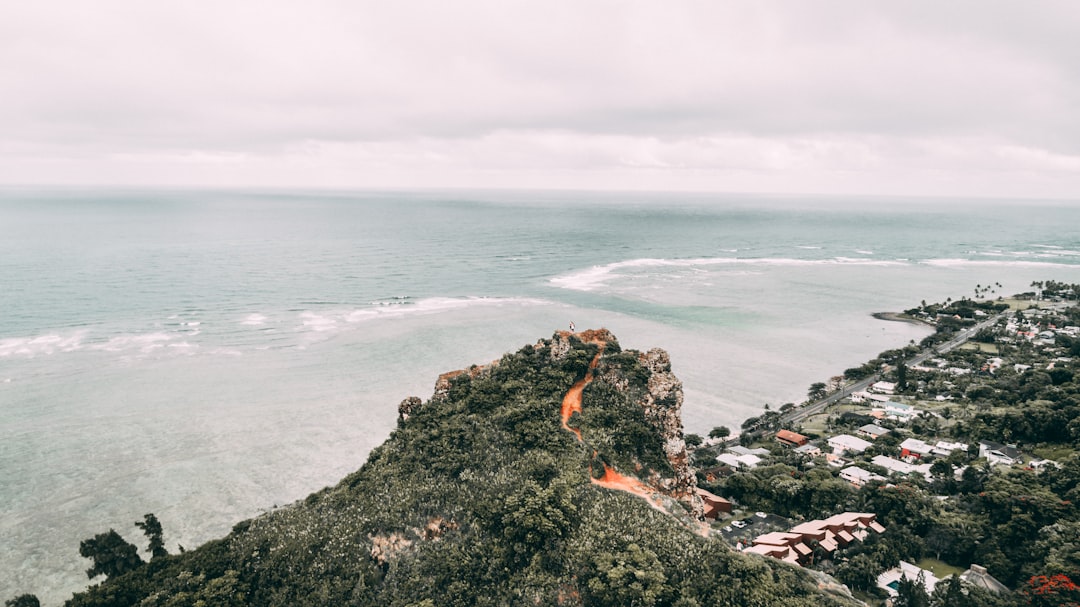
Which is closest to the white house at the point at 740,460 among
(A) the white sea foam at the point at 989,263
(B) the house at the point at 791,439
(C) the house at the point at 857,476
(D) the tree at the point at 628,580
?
(B) the house at the point at 791,439

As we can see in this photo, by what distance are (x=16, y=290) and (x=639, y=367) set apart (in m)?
121

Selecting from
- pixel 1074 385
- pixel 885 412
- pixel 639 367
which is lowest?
pixel 885 412

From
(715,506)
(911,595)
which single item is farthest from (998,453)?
(715,506)

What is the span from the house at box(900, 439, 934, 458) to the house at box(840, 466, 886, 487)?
789 centimetres

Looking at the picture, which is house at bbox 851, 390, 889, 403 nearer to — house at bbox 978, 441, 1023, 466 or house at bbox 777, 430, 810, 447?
house at bbox 978, 441, 1023, 466

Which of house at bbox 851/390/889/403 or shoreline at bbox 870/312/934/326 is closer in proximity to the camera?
house at bbox 851/390/889/403

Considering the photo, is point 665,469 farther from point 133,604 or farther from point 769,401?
point 769,401

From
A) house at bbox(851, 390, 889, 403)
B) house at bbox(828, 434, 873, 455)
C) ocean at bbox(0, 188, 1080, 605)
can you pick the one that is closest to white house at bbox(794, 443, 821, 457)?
house at bbox(828, 434, 873, 455)

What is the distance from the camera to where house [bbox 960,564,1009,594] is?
3656 cm

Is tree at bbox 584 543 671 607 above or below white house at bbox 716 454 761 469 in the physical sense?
above

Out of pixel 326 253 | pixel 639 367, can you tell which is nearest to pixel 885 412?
pixel 639 367

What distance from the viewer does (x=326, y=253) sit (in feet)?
522

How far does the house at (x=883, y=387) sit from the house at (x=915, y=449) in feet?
51.9

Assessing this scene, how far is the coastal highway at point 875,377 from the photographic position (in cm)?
6750
